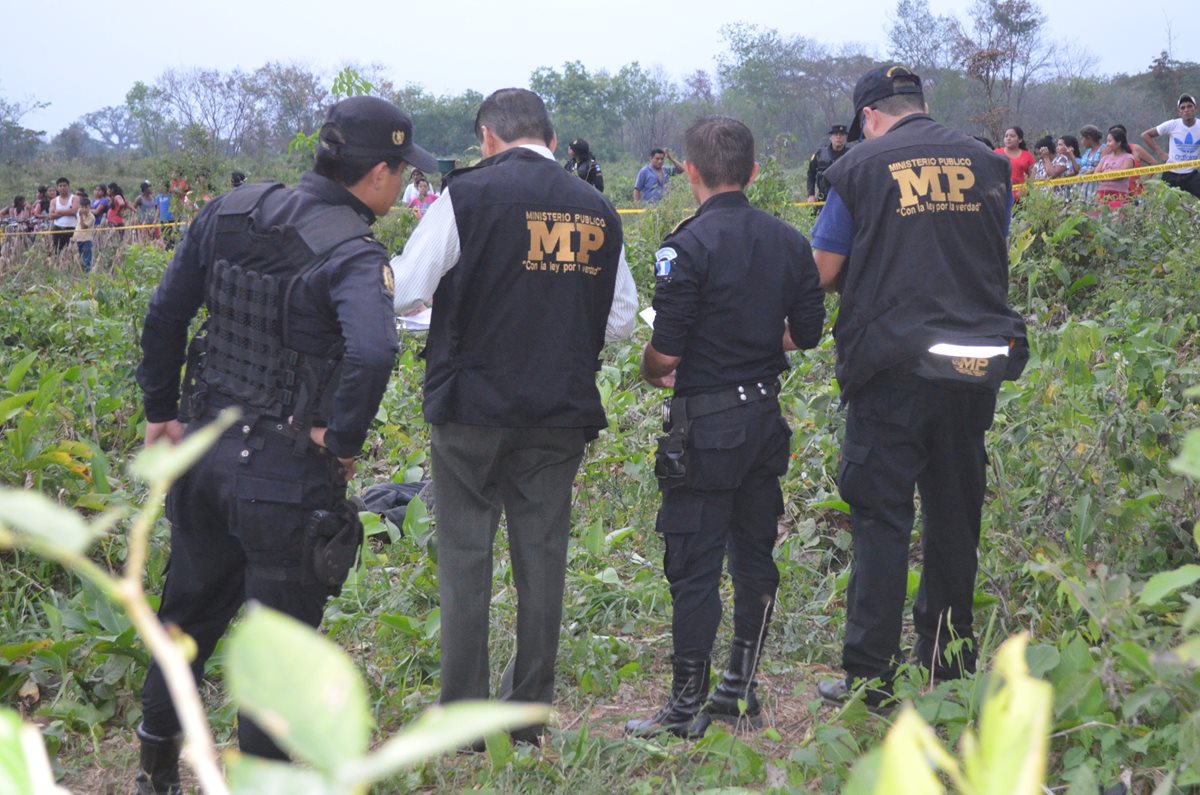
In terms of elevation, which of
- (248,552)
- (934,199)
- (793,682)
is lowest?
(793,682)

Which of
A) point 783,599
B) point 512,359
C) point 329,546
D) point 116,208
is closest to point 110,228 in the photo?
point 116,208

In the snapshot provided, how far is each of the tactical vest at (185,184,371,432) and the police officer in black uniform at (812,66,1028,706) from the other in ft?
5.05

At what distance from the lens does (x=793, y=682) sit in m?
4.20

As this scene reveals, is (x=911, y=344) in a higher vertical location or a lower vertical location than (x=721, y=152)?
lower

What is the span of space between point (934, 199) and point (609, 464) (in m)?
2.82

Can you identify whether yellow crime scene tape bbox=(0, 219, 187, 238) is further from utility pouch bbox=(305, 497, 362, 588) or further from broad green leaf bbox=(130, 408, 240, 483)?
broad green leaf bbox=(130, 408, 240, 483)

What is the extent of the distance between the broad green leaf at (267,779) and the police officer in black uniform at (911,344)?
326 cm

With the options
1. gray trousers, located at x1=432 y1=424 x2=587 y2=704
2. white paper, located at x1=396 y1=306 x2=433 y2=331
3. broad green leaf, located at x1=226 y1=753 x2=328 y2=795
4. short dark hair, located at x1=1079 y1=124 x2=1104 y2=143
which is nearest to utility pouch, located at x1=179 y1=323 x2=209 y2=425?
white paper, located at x1=396 y1=306 x2=433 y2=331

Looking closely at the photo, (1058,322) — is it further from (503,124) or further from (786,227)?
(503,124)

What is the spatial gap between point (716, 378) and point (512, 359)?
2.22 ft

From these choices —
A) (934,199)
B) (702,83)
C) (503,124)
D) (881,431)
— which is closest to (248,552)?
(503,124)

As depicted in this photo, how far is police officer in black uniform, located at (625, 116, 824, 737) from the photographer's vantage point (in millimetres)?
3754

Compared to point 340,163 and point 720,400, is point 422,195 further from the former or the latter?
point 340,163

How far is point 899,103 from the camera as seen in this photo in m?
3.79
